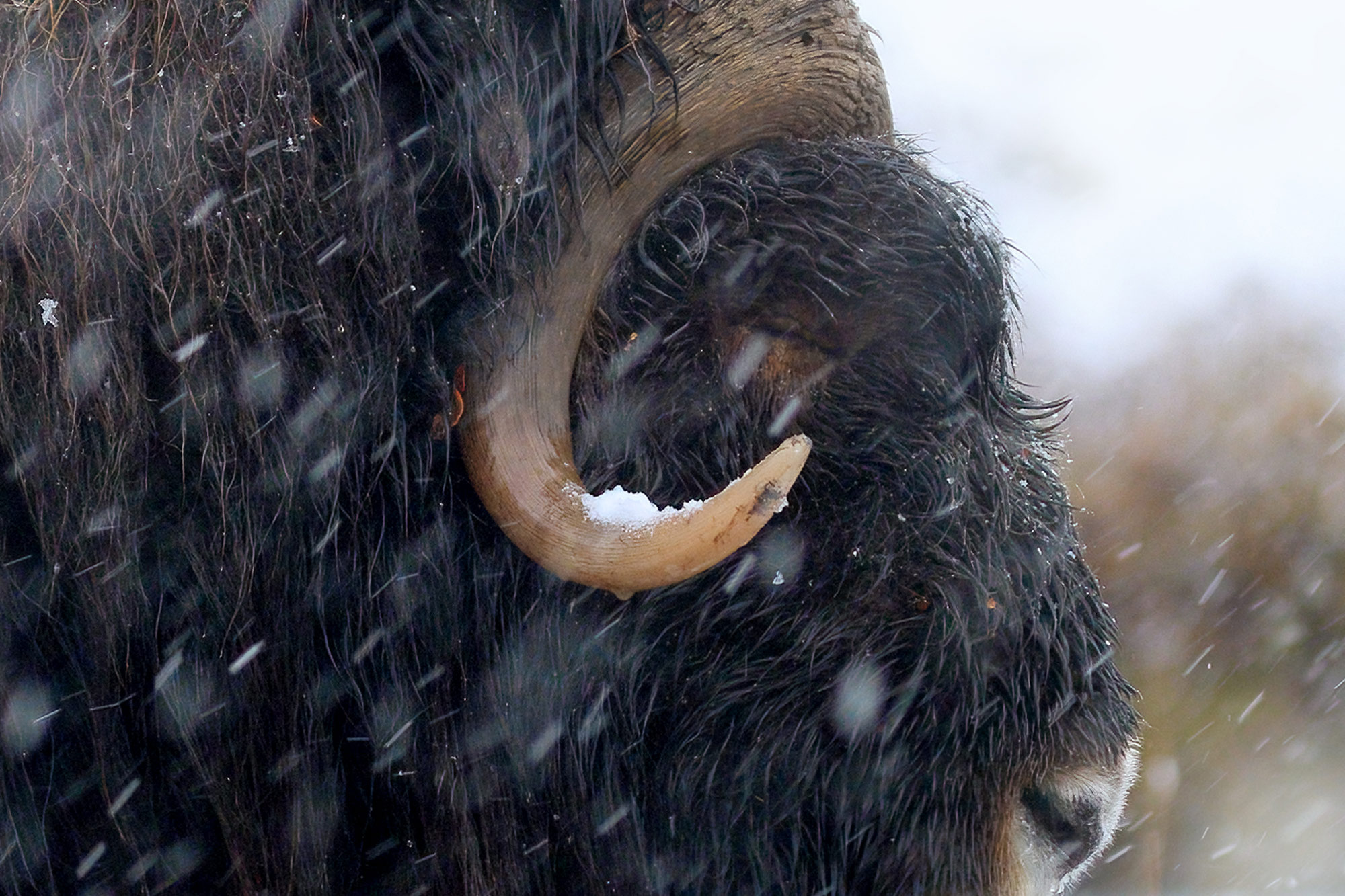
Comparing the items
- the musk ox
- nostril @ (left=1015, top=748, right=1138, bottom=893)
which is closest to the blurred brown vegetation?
nostril @ (left=1015, top=748, right=1138, bottom=893)

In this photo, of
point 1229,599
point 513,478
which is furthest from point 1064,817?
point 1229,599

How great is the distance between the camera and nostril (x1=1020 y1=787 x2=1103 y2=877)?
191 centimetres

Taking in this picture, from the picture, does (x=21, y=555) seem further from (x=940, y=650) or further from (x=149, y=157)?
(x=940, y=650)

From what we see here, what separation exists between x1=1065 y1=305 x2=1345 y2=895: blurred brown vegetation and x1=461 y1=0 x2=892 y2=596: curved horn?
519 centimetres

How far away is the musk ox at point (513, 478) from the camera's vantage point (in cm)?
152

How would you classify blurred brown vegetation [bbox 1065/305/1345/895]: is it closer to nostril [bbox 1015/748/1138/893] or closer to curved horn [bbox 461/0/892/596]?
nostril [bbox 1015/748/1138/893]

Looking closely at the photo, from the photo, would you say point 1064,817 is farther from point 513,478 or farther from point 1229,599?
point 1229,599

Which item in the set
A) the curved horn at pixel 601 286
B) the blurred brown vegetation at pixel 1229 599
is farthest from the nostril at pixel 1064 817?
the blurred brown vegetation at pixel 1229 599

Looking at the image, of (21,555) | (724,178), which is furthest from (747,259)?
(21,555)

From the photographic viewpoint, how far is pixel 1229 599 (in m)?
6.89

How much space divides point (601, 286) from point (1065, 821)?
1.18 metres

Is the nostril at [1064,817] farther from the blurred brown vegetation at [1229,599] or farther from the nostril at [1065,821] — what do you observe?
the blurred brown vegetation at [1229,599]

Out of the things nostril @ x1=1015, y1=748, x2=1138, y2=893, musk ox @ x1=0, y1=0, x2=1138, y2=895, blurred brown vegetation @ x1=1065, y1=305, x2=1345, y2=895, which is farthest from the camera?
blurred brown vegetation @ x1=1065, y1=305, x2=1345, y2=895

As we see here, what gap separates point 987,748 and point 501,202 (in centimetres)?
116
